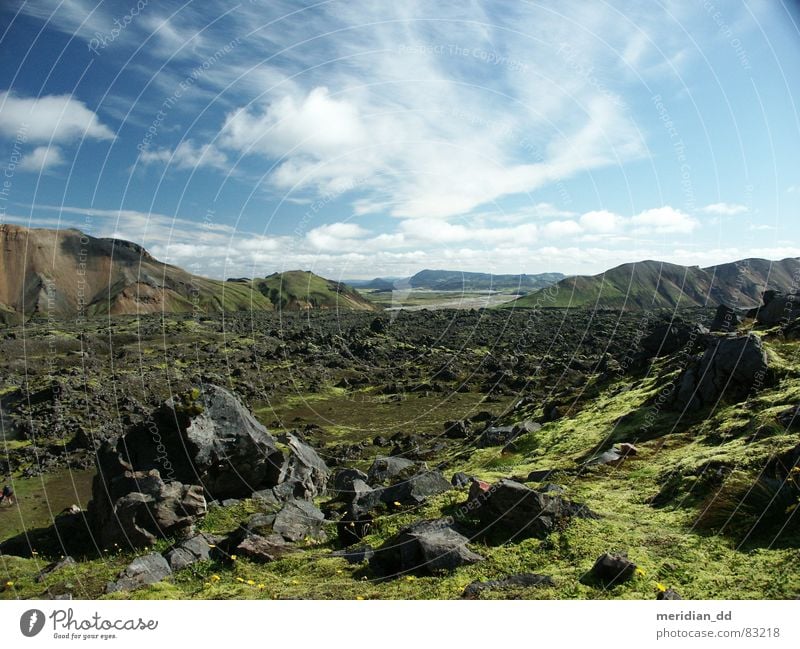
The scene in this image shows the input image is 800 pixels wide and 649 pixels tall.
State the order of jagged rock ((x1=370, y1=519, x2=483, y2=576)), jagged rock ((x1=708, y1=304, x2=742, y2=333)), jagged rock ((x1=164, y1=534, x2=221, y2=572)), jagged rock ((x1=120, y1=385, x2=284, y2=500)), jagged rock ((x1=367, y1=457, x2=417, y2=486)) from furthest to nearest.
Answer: jagged rock ((x1=708, y1=304, x2=742, y2=333)) → jagged rock ((x1=367, y1=457, x2=417, y2=486)) → jagged rock ((x1=120, y1=385, x2=284, y2=500)) → jagged rock ((x1=164, y1=534, x2=221, y2=572)) → jagged rock ((x1=370, y1=519, x2=483, y2=576))

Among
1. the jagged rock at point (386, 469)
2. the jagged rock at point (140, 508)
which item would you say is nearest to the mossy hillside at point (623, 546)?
the jagged rock at point (140, 508)

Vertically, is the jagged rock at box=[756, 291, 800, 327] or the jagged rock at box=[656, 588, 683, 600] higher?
the jagged rock at box=[756, 291, 800, 327]

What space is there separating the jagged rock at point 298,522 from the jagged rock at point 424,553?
365 cm

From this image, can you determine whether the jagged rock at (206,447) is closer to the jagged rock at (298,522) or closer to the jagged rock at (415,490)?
the jagged rock at (298,522)

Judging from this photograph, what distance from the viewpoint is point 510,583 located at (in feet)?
34.0

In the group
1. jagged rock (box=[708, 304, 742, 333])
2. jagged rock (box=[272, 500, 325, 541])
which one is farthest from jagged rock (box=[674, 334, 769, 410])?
jagged rock (box=[272, 500, 325, 541])

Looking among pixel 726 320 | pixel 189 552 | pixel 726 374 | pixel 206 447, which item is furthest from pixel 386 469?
pixel 726 320

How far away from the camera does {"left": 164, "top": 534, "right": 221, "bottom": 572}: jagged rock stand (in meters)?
13.2

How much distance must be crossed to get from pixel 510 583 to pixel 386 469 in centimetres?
1282

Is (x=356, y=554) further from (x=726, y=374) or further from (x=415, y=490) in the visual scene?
(x=726, y=374)

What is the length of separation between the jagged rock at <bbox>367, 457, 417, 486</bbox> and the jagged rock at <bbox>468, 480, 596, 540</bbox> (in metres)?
9.16

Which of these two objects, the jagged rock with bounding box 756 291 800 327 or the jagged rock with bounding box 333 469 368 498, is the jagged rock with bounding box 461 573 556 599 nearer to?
the jagged rock with bounding box 333 469 368 498

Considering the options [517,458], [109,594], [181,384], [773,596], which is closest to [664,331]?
[517,458]
